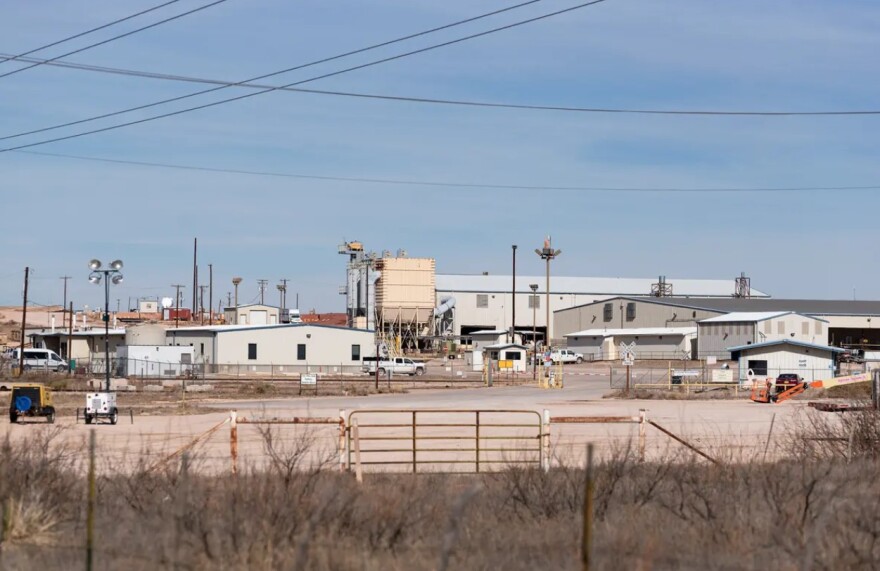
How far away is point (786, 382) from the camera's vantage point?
59.3 m

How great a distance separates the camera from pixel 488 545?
39.8ft

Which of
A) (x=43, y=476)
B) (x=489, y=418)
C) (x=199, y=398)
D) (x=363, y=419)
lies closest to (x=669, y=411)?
(x=489, y=418)

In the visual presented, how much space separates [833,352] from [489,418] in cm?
3714

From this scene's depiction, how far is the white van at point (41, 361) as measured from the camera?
80.1m

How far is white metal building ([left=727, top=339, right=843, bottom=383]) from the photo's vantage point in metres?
67.9

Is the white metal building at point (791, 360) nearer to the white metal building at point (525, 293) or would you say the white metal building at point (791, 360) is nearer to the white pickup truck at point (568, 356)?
the white pickup truck at point (568, 356)

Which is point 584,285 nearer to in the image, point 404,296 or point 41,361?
point 404,296

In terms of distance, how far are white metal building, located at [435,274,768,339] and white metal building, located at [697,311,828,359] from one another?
40569mm

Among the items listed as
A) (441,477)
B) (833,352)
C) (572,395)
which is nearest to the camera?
(441,477)

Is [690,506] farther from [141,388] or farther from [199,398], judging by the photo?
[141,388]

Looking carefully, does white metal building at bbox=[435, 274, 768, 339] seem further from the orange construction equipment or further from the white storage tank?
the orange construction equipment

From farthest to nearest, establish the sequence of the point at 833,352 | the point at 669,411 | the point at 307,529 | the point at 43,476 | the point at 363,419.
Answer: the point at 833,352
the point at 669,411
the point at 363,419
the point at 43,476
the point at 307,529

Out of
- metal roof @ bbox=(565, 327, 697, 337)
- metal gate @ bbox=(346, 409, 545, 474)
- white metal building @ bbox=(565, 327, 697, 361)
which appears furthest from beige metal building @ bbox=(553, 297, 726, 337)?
metal gate @ bbox=(346, 409, 545, 474)

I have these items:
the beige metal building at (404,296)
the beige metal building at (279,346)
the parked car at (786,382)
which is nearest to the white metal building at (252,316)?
the beige metal building at (404,296)
